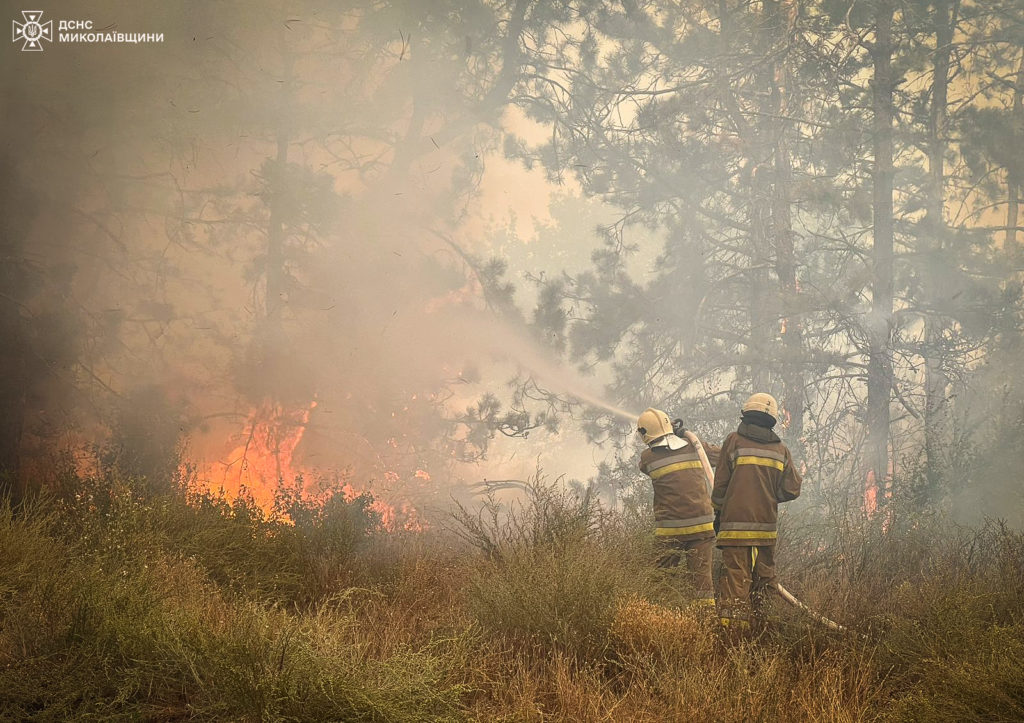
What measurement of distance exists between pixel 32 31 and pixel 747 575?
11988 millimetres

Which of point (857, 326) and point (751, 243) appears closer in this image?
point (857, 326)

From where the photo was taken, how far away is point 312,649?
4762mm

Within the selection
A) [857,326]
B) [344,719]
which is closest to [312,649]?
[344,719]

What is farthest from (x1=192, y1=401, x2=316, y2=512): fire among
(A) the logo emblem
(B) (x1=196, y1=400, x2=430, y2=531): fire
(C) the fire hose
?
(C) the fire hose

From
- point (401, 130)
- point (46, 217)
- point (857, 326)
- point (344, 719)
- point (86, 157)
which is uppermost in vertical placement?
point (401, 130)

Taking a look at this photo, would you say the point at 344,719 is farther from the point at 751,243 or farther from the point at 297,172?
the point at 751,243

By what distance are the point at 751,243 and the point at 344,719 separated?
12.2m

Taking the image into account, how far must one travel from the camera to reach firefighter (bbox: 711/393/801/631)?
6848 millimetres

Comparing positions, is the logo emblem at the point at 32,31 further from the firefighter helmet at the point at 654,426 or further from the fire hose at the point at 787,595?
the fire hose at the point at 787,595

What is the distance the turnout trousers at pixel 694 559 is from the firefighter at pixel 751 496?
400 mm

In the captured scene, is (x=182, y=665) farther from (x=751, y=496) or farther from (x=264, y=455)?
(x=264, y=455)

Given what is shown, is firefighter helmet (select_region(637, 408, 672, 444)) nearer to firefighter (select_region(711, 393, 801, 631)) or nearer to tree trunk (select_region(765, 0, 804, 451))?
firefighter (select_region(711, 393, 801, 631))

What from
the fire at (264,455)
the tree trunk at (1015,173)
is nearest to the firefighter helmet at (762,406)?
the fire at (264,455)

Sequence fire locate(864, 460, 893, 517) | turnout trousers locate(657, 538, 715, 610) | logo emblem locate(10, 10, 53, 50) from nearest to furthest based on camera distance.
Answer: turnout trousers locate(657, 538, 715, 610) < logo emblem locate(10, 10, 53, 50) < fire locate(864, 460, 893, 517)
